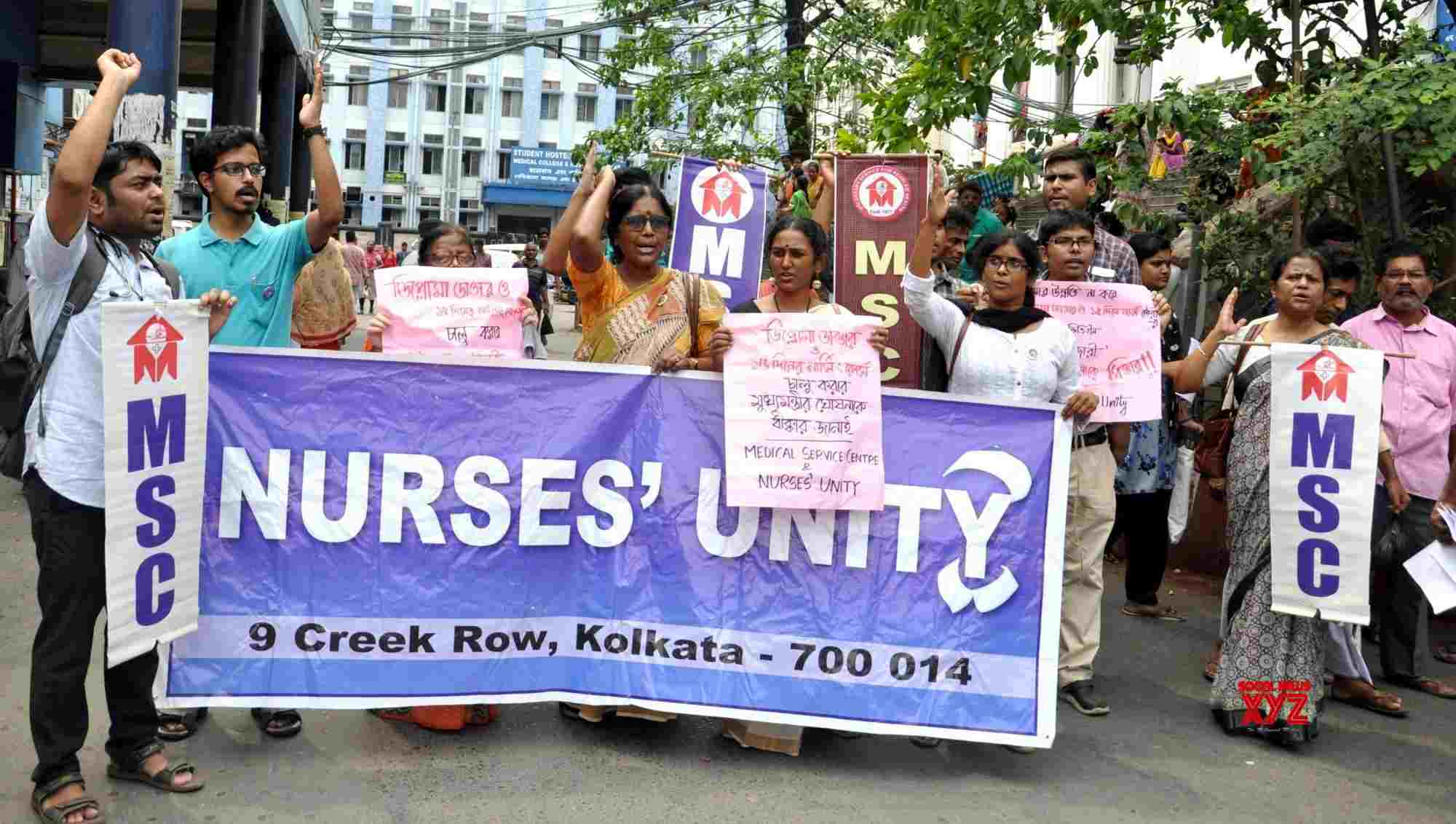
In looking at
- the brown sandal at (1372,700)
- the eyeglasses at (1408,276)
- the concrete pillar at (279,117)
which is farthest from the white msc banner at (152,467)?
the concrete pillar at (279,117)

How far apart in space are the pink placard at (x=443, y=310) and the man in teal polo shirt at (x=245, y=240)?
14.2 inches

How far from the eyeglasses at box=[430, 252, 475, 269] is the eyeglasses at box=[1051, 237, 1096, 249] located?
→ 240cm

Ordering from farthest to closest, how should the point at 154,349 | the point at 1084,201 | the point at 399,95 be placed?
the point at 399,95, the point at 1084,201, the point at 154,349

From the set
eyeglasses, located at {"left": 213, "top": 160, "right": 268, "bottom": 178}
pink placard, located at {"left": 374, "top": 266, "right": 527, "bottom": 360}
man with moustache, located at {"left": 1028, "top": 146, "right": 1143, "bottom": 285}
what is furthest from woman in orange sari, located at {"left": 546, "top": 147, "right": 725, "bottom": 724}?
man with moustache, located at {"left": 1028, "top": 146, "right": 1143, "bottom": 285}

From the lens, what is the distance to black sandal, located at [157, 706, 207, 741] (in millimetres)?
4762

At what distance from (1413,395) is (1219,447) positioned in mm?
850

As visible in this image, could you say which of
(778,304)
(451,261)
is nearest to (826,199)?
(778,304)

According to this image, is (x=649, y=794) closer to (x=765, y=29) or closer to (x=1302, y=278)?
(x=1302, y=278)

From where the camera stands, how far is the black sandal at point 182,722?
15.6 feet

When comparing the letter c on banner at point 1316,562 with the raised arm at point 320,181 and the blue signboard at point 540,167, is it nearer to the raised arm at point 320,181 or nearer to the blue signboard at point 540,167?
the raised arm at point 320,181

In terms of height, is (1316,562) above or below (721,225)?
below

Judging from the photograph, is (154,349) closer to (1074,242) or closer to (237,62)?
(1074,242)

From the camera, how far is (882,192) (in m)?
6.23

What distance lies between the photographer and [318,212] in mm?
4637
